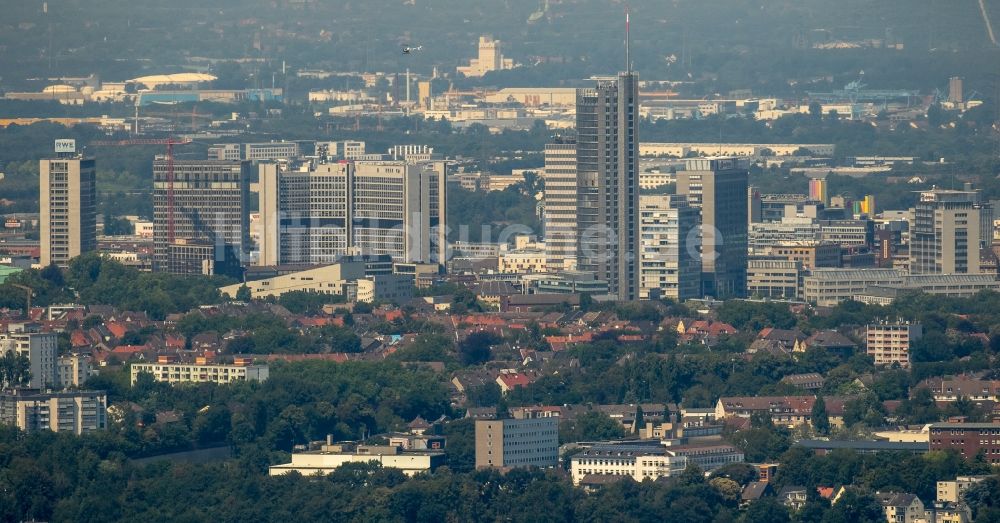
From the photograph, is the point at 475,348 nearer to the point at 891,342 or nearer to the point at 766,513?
the point at 891,342

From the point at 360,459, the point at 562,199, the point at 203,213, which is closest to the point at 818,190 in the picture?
the point at 203,213

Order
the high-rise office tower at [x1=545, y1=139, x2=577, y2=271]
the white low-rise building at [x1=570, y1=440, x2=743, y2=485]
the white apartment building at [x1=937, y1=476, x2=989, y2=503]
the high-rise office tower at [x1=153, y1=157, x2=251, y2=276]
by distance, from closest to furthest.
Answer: the white apartment building at [x1=937, y1=476, x2=989, y2=503], the white low-rise building at [x1=570, y1=440, x2=743, y2=485], the high-rise office tower at [x1=545, y1=139, x2=577, y2=271], the high-rise office tower at [x1=153, y1=157, x2=251, y2=276]

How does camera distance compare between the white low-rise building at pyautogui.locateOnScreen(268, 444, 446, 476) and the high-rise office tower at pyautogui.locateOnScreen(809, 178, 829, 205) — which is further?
the high-rise office tower at pyautogui.locateOnScreen(809, 178, 829, 205)

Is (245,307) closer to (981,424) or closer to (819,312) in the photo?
(819,312)

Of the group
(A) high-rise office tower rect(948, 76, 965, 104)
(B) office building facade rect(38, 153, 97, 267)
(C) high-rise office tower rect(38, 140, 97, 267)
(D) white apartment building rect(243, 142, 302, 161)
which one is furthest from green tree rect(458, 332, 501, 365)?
(A) high-rise office tower rect(948, 76, 965, 104)

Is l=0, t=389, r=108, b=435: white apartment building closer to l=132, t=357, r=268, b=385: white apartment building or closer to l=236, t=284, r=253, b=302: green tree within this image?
l=132, t=357, r=268, b=385: white apartment building

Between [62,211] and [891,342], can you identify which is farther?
[62,211]
